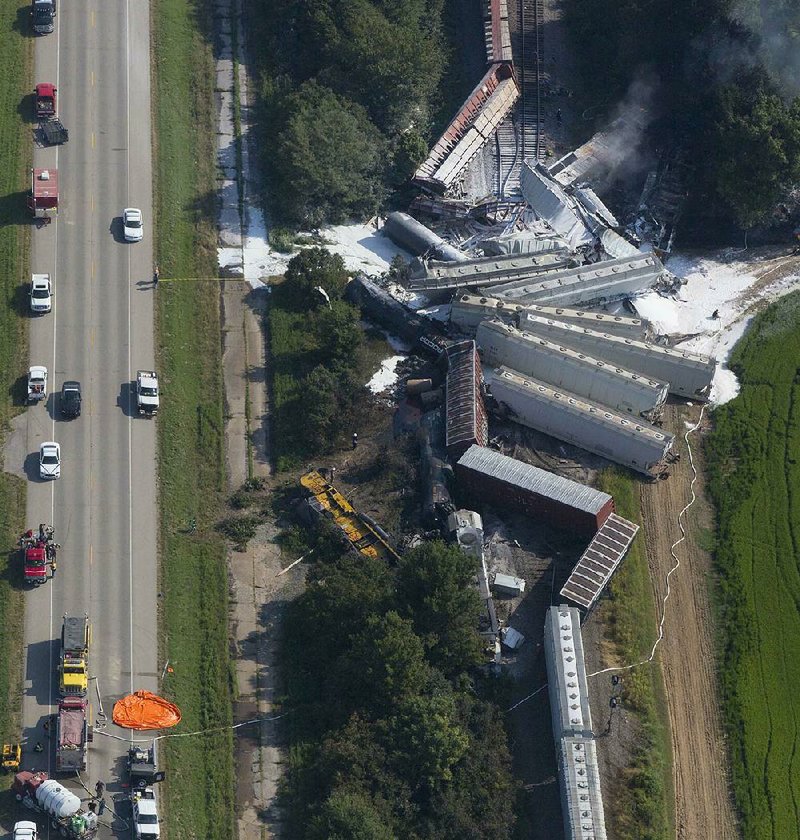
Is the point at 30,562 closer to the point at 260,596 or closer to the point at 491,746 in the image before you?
the point at 260,596

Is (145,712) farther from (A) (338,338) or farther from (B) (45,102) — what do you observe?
(B) (45,102)

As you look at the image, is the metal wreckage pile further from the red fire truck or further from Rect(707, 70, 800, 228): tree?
the red fire truck

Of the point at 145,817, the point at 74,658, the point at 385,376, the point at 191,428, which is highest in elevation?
the point at 385,376

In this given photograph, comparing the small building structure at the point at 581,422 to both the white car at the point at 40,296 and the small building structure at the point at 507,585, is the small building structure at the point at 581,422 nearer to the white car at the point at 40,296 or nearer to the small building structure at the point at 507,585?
the small building structure at the point at 507,585

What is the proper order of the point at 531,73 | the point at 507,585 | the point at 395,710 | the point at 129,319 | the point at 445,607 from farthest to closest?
the point at 531,73, the point at 129,319, the point at 507,585, the point at 445,607, the point at 395,710

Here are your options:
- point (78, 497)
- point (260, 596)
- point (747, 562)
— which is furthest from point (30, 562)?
point (747, 562)

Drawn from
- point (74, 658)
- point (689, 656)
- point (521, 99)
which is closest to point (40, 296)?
point (74, 658)
